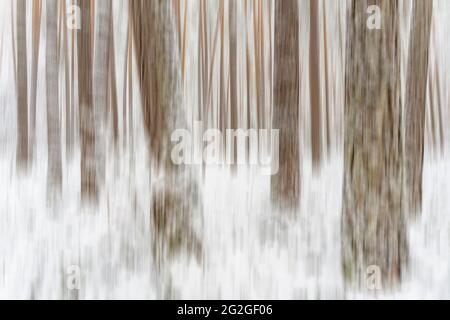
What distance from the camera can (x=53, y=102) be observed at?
849 mm

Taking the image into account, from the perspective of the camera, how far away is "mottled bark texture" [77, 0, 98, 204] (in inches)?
33.1

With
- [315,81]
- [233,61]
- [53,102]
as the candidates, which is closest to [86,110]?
[53,102]

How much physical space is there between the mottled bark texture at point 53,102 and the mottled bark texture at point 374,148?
567 mm

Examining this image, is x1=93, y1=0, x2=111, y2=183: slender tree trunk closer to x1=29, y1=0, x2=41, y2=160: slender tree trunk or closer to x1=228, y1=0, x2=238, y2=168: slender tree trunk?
x1=29, y1=0, x2=41, y2=160: slender tree trunk

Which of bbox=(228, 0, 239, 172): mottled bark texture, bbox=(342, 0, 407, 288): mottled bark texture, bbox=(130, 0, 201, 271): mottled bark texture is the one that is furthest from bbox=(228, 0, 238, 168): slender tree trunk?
bbox=(342, 0, 407, 288): mottled bark texture

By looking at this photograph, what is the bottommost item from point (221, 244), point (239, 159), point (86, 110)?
point (221, 244)

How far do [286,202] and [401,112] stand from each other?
284mm

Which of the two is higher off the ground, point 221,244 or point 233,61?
point 233,61

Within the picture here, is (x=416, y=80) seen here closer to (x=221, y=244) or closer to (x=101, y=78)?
(x=221, y=244)

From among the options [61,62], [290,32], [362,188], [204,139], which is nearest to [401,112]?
[362,188]

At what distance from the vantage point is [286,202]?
0.84 m

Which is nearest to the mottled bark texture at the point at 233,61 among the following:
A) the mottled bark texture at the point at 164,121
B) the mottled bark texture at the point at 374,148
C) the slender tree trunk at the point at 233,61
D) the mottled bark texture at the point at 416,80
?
the slender tree trunk at the point at 233,61

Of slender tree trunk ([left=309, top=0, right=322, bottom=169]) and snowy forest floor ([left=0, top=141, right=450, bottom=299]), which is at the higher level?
slender tree trunk ([left=309, top=0, right=322, bottom=169])

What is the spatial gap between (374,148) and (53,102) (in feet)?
2.08
